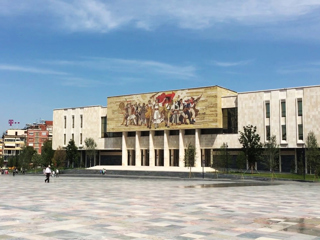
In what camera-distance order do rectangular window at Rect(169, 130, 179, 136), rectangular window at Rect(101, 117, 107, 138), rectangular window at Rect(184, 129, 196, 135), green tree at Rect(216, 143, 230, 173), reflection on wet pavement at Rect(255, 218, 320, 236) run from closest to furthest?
reflection on wet pavement at Rect(255, 218, 320, 236), green tree at Rect(216, 143, 230, 173), rectangular window at Rect(184, 129, 196, 135), rectangular window at Rect(169, 130, 179, 136), rectangular window at Rect(101, 117, 107, 138)

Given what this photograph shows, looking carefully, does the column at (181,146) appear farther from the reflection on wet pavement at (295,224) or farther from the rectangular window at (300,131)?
the reflection on wet pavement at (295,224)

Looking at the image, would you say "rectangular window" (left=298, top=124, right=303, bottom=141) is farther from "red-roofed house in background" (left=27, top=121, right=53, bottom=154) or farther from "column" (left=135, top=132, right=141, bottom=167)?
"red-roofed house in background" (left=27, top=121, right=53, bottom=154)

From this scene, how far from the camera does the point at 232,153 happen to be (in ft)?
207

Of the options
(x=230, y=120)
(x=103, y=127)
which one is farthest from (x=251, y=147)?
(x=103, y=127)

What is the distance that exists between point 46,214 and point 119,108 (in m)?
61.6

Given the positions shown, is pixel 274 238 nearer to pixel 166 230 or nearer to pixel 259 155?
pixel 166 230

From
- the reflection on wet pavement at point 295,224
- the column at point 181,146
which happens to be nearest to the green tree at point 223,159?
the column at point 181,146

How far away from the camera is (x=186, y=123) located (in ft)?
215

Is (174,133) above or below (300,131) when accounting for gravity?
above

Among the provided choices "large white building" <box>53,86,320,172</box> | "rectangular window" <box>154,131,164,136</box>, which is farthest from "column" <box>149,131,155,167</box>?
"rectangular window" <box>154,131,164,136</box>

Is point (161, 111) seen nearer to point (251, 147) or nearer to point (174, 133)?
point (174, 133)

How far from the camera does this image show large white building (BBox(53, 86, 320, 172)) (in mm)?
57406

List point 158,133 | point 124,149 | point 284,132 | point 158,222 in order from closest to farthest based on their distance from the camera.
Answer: point 158,222 → point 284,132 → point 158,133 → point 124,149

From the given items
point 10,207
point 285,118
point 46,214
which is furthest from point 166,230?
point 285,118
